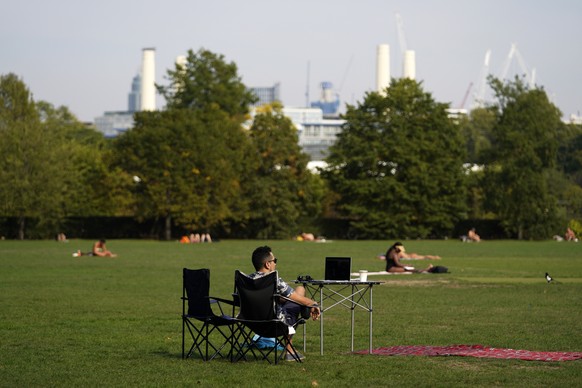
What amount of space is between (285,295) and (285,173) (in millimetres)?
76264

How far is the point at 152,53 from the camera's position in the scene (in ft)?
620

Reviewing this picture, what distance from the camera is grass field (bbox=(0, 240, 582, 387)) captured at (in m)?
13.3

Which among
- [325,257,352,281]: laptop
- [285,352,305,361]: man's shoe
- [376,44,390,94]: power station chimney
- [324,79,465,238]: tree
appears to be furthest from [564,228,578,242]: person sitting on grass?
[376,44,390,94]: power station chimney

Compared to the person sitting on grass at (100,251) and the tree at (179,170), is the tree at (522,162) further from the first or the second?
the person sitting on grass at (100,251)

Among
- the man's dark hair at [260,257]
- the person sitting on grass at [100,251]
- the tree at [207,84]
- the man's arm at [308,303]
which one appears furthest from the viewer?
the tree at [207,84]

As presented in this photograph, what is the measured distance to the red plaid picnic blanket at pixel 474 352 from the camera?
1478 centimetres

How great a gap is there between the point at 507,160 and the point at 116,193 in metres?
30.9

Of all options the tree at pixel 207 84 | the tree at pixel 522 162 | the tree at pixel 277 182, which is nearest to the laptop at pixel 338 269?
the tree at pixel 277 182

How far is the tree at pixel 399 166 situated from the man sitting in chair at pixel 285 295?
243 ft

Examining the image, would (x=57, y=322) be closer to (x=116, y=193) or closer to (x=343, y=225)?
(x=116, y=193)

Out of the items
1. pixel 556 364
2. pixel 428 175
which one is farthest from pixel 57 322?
pixel 428 175

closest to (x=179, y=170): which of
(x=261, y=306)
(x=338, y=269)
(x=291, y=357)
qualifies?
(x=338, y=269)

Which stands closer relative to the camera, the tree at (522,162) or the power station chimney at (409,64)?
the tree at (522,162)

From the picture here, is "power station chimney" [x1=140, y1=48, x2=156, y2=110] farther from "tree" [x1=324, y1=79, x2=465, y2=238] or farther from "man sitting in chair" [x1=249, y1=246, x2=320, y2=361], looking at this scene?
"man sitting in chair" [x1=249, y1=246, x2=320, y2=361]
